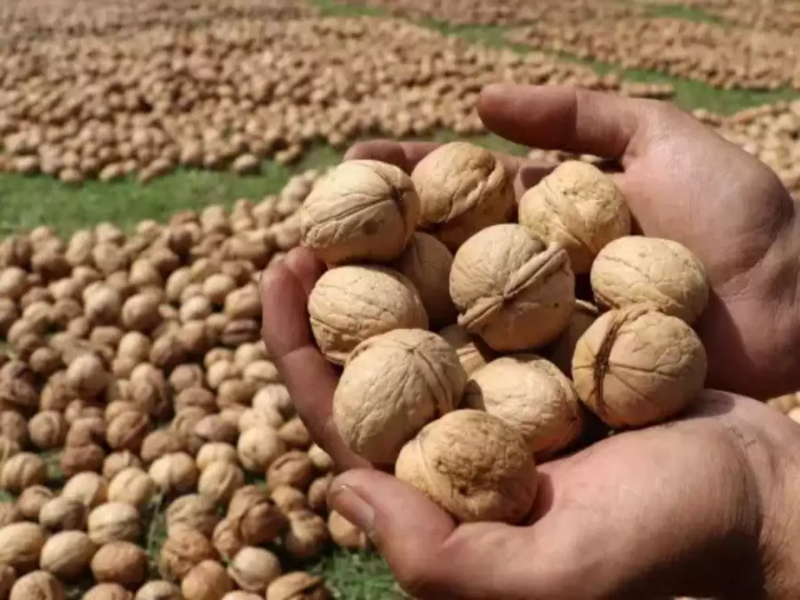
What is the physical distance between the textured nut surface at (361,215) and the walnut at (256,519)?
0.86 metres

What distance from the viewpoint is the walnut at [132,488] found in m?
2.68

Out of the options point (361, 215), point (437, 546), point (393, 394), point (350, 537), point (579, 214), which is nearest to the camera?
point (437, 546)

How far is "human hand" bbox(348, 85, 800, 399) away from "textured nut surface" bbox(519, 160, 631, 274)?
0.25 meters

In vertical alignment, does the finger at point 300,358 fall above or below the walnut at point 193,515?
above

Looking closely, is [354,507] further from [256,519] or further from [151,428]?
[151,428]

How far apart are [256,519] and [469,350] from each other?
92 centimetres

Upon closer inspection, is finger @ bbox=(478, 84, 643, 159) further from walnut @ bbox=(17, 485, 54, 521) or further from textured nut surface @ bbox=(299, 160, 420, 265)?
walnut @ bbox=(17, 485, 54, 521)

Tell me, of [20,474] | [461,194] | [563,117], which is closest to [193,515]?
[20,474]

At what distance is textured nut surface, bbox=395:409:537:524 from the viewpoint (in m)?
1.54

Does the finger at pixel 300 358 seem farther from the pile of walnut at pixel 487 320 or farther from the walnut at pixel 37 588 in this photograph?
the walnut at pixel 37 588

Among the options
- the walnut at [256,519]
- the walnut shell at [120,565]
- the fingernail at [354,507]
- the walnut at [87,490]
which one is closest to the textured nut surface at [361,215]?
the fingernail at [354,507]

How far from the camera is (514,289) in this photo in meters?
1.89

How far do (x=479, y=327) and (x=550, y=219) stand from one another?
39 centimetres

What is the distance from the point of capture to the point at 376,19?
739 cm
